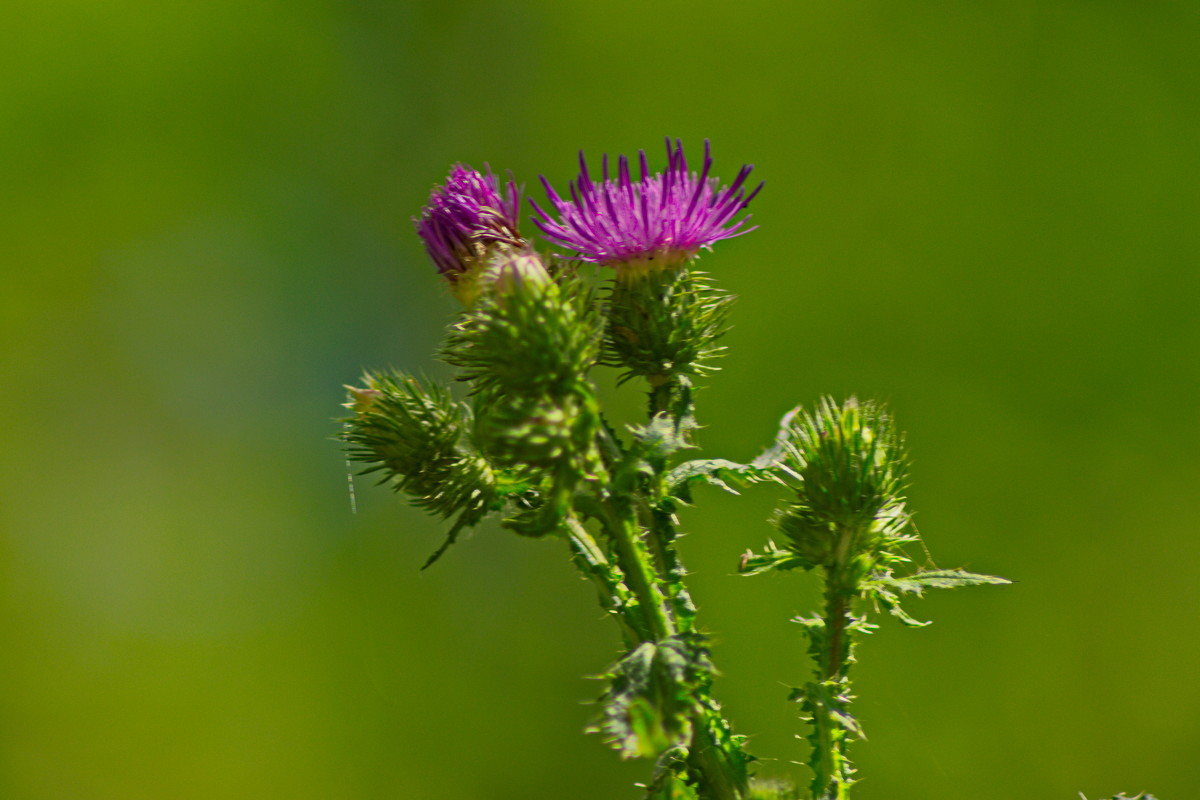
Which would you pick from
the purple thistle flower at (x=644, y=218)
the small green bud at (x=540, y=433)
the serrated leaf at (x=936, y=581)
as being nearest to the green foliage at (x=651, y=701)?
the small green bud at (x=540, y=433)

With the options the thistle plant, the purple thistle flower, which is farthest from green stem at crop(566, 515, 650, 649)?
the purple thistle flower

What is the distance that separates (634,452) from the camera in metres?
0.71

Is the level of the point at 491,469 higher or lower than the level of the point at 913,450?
lower

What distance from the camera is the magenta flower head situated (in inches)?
37.5

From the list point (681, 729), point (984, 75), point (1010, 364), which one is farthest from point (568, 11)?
point (681, 729)

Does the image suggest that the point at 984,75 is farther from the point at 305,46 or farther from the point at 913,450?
the point at 305,46

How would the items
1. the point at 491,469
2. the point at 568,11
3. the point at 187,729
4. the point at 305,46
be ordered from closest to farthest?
the point at 491,469 < the point at 187,729 < the point at 568,11 < the point at 305,46

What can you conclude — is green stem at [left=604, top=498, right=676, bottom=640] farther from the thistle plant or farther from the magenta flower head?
the magenta flower head

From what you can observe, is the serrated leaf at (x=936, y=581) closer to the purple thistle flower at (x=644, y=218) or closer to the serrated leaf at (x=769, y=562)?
the serrated leaf at (x=769, y=562)

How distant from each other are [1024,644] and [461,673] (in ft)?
4.17

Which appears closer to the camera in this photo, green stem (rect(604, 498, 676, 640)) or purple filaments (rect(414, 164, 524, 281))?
green stem (rect(604, 498, 676, 640))

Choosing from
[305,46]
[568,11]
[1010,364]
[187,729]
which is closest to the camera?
[1010,364]

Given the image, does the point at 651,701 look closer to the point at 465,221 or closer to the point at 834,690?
the point at 834,690

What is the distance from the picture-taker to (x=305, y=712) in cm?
227
